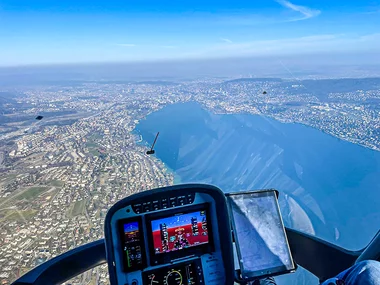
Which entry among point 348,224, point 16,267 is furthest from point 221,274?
point 348,224

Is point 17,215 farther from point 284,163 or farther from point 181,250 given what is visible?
point 284,163

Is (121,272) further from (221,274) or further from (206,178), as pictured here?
(206,178)

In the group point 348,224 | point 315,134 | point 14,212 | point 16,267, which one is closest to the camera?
point 16,267

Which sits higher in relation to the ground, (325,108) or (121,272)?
(325,108)

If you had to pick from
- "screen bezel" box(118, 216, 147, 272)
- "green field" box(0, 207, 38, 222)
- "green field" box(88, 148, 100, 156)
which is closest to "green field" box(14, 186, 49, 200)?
"green field" box(0, 207, 38, 222)

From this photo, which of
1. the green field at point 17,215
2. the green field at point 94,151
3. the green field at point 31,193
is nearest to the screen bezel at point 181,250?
the green field at point 17,215

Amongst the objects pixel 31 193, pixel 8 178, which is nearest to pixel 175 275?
pixel 31 193
